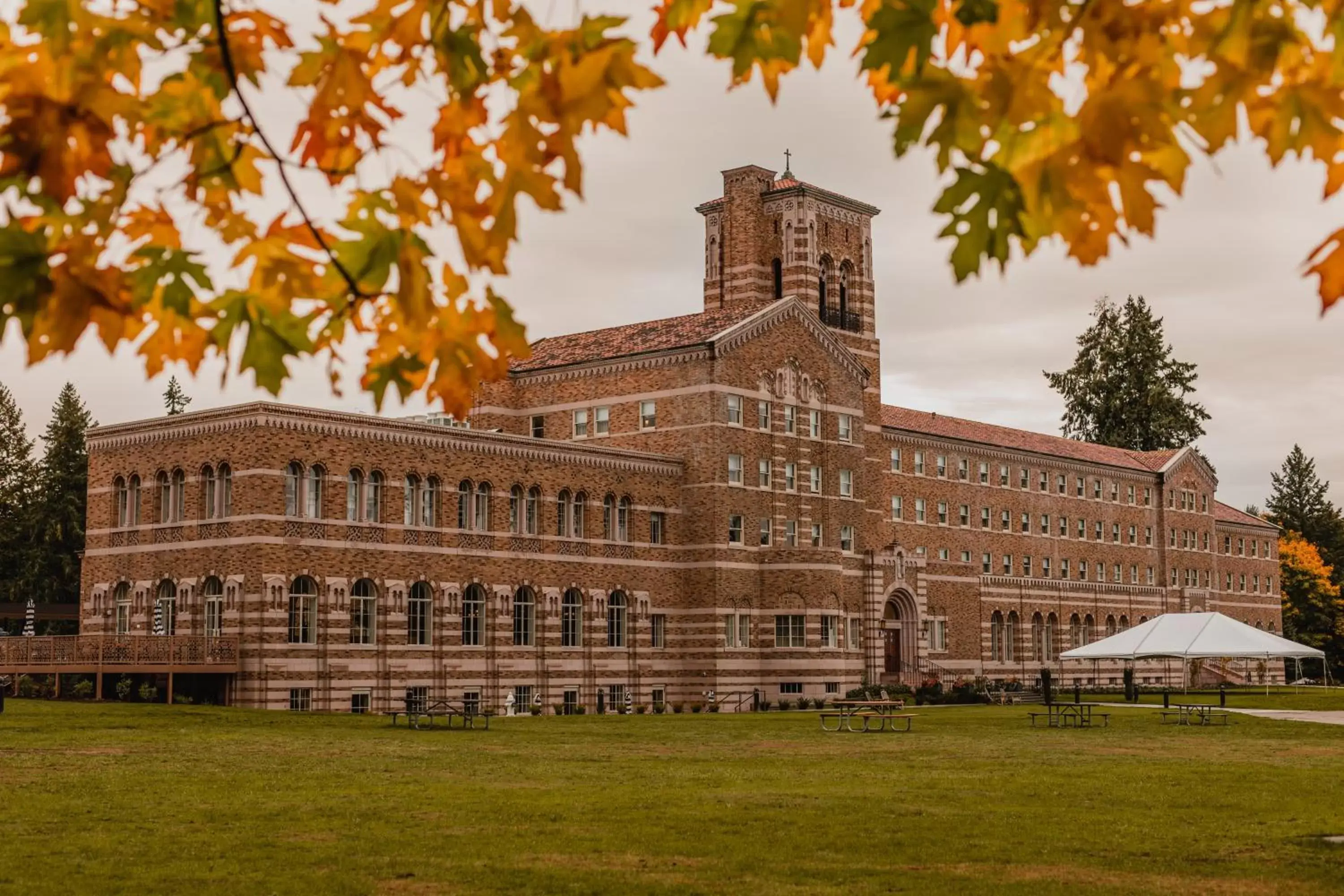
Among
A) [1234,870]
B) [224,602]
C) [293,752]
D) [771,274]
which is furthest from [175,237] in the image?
[771,274]

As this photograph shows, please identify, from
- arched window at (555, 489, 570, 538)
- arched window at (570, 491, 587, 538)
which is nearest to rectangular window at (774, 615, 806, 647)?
arched window at (570, 491, 587, 538)

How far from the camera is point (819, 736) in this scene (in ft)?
122

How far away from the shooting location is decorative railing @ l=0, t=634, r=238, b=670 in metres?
46.1

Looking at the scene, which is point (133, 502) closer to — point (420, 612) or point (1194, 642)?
point (420, 612)

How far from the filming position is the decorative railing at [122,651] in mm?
46062

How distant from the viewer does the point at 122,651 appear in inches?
1832

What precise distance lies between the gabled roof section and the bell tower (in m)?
43.6

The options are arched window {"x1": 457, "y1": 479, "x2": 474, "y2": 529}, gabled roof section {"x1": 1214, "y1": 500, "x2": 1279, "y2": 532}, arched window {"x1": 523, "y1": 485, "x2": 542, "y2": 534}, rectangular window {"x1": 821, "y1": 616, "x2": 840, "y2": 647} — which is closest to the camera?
arched window {"x1": 457, "y1": 479, "x2": 474, "y2": 529}

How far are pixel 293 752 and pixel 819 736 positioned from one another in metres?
12.9

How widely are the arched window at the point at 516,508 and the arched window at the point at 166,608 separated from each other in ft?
35.4

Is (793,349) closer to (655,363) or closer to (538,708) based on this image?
(655,363)

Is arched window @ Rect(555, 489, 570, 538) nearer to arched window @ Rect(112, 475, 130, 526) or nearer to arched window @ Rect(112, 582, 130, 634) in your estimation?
arched window @ Rect(112, 475, 130, 526)

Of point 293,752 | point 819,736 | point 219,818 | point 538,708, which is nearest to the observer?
point 219,818

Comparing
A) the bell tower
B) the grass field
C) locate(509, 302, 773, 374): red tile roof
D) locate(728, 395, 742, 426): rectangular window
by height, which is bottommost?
the grass field
